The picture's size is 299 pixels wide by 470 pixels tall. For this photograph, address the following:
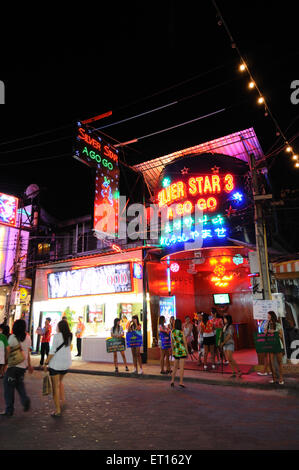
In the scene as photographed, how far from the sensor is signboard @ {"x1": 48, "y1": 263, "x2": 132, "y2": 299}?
16031 millimetres

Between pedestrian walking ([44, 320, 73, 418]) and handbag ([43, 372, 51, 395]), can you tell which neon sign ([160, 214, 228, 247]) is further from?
handbag ([43, 372, 51, 395])

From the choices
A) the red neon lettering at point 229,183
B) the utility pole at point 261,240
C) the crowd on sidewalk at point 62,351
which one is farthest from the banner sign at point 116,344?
the red neon lettering at point 229,183

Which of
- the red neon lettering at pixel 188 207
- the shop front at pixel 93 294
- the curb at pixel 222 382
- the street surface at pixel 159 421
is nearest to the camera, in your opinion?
the street surface at pixel 159 421

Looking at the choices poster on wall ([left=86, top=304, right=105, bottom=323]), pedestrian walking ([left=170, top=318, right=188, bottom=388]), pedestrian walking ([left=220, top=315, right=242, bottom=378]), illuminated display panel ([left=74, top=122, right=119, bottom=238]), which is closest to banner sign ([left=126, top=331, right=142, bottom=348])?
pedestrian walking ([left=170, top=318, right=188, bottom=388])

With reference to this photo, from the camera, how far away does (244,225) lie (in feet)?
46.8

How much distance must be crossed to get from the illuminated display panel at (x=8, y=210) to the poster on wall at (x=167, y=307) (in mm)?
10560

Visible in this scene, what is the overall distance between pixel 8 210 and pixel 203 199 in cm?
1222

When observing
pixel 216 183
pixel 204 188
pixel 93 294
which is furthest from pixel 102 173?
pixel 93 294

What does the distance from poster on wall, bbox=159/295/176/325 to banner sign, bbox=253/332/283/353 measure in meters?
6.81

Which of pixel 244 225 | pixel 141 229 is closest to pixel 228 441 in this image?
pixel 244 225

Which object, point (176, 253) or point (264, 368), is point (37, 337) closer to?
point (176, 253)

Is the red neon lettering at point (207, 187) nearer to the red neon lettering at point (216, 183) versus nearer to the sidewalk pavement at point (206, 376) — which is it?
the red neon lettering at point (216, 183)

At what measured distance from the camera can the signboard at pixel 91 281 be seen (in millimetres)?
16031
